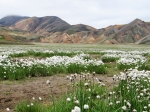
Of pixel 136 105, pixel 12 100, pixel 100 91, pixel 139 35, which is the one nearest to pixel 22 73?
pixel 12 100

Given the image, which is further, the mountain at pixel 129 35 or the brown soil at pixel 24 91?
the mountain at pixel 129 35

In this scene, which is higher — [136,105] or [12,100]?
[136,105]

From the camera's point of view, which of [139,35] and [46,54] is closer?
[46,54]

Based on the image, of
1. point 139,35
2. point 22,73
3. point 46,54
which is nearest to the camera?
point 22,73

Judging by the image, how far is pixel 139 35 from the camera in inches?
7608

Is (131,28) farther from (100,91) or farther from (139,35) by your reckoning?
(100,91)

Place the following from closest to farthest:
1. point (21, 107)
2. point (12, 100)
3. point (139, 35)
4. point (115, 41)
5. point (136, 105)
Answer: point (136, 105) → point (21, 107) → point (12, 100) → point (115, 41) → point (139, 35)

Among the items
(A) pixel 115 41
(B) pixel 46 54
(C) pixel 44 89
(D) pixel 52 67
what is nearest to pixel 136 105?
(C) pixel 44 89

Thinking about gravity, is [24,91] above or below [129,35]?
below

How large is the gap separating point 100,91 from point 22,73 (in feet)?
16.9

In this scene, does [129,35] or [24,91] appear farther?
[129,35]

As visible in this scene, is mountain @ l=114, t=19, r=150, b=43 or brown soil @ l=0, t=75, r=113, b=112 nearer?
brown soil @ l=0, t=75, r=113, b=112

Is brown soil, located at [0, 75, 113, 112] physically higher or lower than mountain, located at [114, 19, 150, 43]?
lower

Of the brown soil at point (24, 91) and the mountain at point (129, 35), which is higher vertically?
the mountain at point (129, 35)
